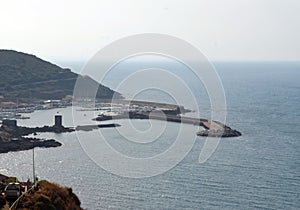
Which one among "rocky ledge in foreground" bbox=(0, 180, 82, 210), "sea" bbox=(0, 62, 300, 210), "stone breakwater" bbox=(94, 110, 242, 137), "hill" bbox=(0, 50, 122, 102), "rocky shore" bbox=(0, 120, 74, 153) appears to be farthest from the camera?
"hill" bbox=(0, 50, 122, 102)

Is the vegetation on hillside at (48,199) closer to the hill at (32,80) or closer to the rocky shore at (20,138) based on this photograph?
the rocky shore at (20,138)

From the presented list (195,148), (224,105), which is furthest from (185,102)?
(195,148)

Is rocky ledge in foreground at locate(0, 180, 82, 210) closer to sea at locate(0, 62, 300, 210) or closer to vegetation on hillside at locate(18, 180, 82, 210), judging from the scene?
vegetation on hillside at locate(18, 180, 82, 210)

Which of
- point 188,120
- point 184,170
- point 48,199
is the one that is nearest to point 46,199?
point 48,199

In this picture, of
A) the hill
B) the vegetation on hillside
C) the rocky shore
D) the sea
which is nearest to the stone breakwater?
the sea

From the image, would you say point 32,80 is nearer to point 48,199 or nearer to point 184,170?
point 184,170

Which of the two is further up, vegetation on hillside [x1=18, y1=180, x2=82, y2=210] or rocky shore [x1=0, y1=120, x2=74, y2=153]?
rocky shore [x1=0, y1=120, x2=74, y2=153]

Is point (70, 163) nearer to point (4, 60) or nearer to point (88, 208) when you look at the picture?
point (88, 208)

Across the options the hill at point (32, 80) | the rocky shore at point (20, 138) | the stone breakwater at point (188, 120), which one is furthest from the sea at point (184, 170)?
the hill at point (32, 80)
